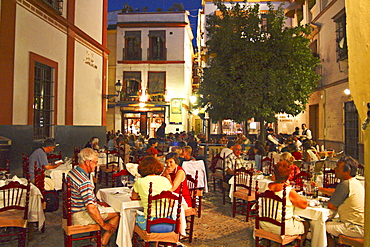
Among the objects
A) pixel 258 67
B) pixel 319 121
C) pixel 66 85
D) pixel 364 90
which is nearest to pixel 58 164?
pixel 66 85

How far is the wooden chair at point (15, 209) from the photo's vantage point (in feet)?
14.6

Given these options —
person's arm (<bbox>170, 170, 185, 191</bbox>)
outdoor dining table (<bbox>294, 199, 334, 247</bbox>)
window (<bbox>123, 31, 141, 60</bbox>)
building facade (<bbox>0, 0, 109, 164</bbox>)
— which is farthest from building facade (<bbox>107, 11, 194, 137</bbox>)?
outdoor dining table (<bbox>294, 199, 334, 247</bbox>)

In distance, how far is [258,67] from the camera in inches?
489

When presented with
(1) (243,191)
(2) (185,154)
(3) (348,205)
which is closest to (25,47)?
(2) (185,154)

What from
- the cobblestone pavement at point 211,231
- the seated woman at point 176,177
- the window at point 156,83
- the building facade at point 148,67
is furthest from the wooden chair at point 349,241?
the window at point 156,83

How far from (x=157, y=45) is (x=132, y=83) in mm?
3579

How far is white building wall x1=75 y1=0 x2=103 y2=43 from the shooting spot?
12703mm

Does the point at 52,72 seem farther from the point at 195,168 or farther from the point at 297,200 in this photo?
the point at 297,200

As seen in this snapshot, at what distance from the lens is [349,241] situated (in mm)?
4035

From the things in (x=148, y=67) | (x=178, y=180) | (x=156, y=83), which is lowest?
(x=178, y=180)

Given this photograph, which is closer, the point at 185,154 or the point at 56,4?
the point at 185,154

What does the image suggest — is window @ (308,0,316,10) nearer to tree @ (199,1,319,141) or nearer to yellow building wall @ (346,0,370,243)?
tree @ (199,1,319,141)

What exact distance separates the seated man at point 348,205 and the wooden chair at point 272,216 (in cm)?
54

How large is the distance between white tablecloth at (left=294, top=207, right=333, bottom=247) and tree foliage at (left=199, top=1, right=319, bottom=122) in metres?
8.09
